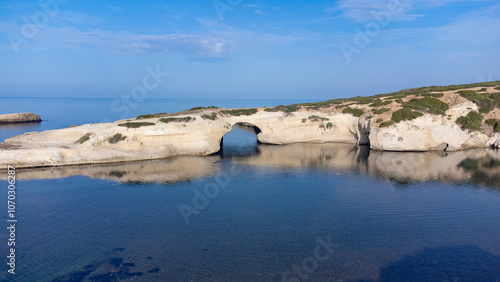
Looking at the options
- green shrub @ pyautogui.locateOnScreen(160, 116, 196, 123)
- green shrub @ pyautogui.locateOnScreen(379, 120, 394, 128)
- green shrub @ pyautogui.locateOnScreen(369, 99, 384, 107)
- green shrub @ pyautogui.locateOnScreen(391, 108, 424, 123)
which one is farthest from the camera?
green shrub @ pyautogui.locateOnScreen(369, 99, 384, 107)

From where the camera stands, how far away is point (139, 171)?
35406 millimetres

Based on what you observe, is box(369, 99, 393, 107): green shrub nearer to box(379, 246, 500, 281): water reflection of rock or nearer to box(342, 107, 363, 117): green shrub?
box(342, 107, 363, 117): green shrub

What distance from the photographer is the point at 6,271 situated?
15859 millimetres

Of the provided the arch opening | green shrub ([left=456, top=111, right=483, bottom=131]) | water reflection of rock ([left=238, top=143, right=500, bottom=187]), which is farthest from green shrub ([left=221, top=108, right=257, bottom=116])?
green shrub ([left=456, top=111, right=483, bottom=131])

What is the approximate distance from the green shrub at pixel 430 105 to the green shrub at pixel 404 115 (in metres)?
2.49

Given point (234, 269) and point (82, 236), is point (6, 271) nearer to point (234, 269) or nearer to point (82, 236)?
point (82, 236)

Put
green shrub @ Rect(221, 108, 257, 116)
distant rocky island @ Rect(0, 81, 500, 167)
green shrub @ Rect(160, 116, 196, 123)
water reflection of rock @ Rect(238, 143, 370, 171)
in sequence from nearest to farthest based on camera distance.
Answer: water reflection of rock @ Rect(238, 143, 370, 171) < distant rocky island @ Rect(0, 81, 500, 167) < green shrub @ Rect(160, 116, 196, 123) < green shrub @ Rect(221, 108, 257, 116)

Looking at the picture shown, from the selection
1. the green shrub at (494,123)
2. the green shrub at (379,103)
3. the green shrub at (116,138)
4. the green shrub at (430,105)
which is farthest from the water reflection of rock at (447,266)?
the green shrub at (494,123)

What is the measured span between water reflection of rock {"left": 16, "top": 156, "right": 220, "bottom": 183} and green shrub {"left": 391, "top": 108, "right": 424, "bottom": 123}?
27843 millimetres

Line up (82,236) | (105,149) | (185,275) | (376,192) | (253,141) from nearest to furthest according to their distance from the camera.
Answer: (185,275)
(82,236)
(376,192)
(105,149)
(253,141)

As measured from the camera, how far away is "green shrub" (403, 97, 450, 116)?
47.6 meters

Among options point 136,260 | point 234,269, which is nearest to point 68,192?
point 136,260

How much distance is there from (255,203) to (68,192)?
16.9m

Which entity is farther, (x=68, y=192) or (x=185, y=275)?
(x=68, y=192)
